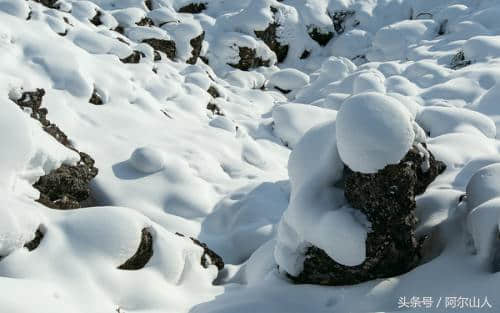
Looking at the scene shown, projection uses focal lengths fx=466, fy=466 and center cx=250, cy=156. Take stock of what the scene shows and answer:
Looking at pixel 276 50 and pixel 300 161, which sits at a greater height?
pixel 300 161

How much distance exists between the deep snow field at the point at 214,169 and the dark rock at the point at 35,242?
0.03 metres

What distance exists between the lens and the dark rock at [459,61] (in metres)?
11.9

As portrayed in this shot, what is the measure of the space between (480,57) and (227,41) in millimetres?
7377

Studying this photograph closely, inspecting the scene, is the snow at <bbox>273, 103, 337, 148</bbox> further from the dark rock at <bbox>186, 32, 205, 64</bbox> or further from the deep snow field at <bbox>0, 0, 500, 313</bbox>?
the dark rock at <bbox>186, 32, 205, 64</bbox>

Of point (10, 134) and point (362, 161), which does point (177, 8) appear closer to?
point (10, 134)

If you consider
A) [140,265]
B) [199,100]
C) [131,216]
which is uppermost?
[131,216]

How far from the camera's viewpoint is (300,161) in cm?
404

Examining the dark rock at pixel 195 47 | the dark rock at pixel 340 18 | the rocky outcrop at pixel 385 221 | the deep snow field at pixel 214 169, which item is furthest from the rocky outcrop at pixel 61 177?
the dark rock at pixel 340 18

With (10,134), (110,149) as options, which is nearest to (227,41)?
(110,149)

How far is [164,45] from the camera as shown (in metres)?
12.7

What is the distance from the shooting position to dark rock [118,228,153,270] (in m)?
4.03

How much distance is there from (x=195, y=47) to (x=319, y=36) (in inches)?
234

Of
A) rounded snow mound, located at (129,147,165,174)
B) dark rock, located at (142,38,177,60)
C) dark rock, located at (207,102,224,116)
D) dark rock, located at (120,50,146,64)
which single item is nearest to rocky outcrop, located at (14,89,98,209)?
rounded snow mound, located at (129,147,165,174)

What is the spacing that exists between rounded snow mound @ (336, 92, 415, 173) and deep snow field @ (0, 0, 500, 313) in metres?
0.01
